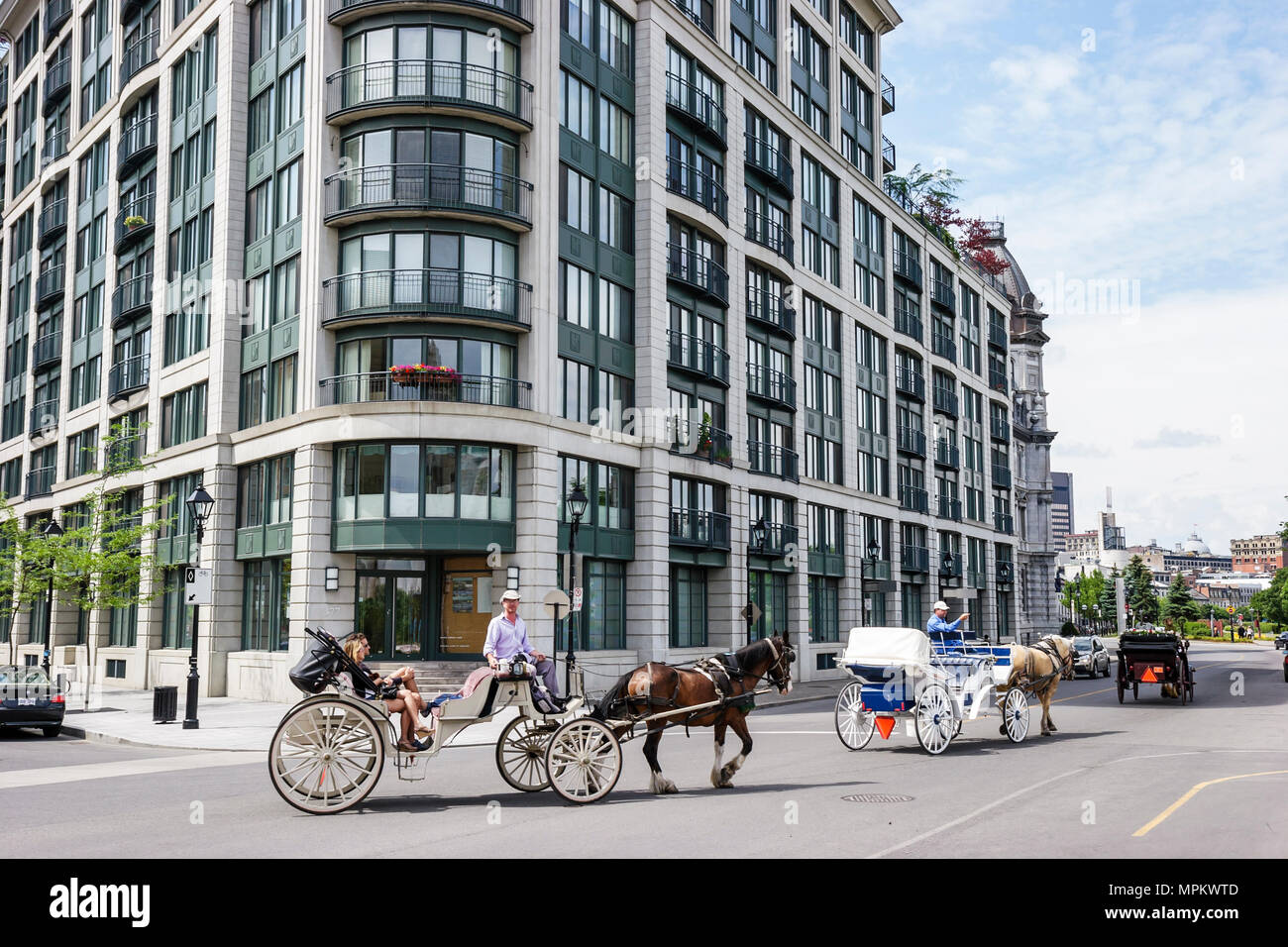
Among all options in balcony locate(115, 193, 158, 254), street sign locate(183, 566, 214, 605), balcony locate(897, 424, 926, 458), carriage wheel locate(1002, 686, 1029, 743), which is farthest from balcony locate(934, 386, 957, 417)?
street sign locate(183, 566, 214, 605)

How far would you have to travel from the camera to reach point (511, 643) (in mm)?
12891

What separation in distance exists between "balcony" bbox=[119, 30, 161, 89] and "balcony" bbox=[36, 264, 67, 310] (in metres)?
10.0

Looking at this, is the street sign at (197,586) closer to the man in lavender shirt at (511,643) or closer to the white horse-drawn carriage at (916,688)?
the man in lavender shirt at (511,643)

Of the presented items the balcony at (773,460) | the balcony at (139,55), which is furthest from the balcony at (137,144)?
the balcony at (773,460)

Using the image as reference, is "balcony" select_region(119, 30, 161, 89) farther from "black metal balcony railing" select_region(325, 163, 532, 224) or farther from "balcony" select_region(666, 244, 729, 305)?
"balcony" select_region(666, 244, 729, 305)

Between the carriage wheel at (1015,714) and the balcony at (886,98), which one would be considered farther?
the balcony at (886,98)

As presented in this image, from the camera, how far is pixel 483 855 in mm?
9156

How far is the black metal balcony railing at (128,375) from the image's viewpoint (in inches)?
1622

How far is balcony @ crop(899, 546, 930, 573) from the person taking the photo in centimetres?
5515

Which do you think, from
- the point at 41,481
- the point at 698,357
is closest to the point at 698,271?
the point at 698,357

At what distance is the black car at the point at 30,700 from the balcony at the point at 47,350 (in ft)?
102

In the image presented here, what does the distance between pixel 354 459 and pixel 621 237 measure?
37.3ft

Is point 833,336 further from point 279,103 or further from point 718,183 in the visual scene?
point 279,103

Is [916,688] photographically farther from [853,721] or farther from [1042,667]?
[1042,667]
